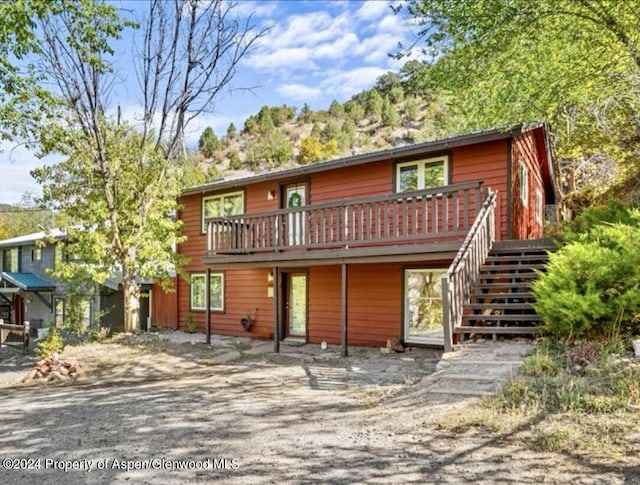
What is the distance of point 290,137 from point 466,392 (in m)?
59.4

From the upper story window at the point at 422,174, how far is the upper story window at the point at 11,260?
76.0 feet

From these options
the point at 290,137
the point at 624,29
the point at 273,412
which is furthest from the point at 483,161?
the point at 290,137

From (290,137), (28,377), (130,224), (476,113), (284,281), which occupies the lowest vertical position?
(28,377)

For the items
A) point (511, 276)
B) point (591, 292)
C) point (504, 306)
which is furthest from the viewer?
point (511, 276)

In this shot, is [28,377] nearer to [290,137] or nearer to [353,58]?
[353,58]

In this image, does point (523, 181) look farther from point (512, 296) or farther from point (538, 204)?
point (512, 296)

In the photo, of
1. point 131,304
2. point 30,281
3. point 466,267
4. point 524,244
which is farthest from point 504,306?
point 30,281

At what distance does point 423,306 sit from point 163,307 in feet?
32.7

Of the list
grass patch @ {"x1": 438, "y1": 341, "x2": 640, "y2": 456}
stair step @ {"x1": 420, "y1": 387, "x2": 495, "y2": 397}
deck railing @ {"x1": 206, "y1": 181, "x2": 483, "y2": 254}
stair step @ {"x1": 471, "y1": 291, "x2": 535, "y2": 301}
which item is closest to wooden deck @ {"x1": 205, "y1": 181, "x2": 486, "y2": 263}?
deck railing @ {"x1": 206, "y1": 181, "x2": 483, "y2": 254}

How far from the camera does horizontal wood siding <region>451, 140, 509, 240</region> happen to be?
9.87 metres

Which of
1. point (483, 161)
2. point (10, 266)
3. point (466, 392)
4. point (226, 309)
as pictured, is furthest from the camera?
point (10, 266)

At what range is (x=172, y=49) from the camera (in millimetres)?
14008

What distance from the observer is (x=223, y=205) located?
15.0 metres

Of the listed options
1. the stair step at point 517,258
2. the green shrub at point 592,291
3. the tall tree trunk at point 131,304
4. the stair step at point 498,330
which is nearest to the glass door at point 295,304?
the tall tree trunk at point 131,304
